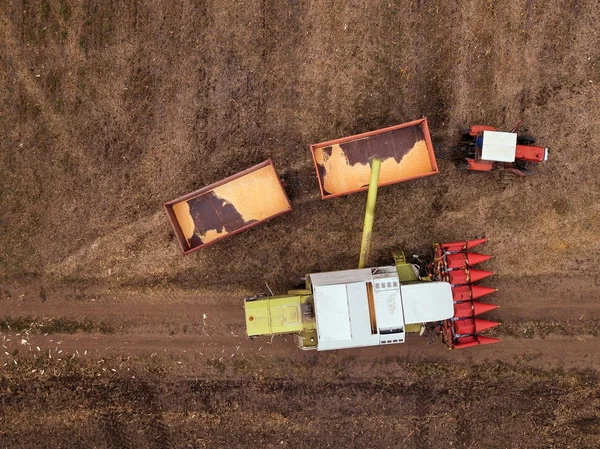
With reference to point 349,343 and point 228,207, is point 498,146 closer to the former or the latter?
point 349,343

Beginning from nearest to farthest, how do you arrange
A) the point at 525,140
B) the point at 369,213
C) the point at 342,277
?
the point at 342,277
the point at 369,213
the point at 525,140

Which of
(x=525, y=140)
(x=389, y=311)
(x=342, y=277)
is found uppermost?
(x=525, y=140)

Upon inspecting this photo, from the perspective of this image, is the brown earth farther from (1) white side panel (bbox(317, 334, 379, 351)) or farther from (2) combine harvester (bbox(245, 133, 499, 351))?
(1) white side panel (bbox(317, 334, 379, 351))

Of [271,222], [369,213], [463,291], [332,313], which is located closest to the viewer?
[332,313]

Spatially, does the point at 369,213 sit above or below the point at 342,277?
above

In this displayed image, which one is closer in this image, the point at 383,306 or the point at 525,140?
the point at 383,306

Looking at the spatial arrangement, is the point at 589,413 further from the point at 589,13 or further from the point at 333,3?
the point at 333,3

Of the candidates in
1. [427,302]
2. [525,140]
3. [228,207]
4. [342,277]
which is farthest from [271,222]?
[525,140]
